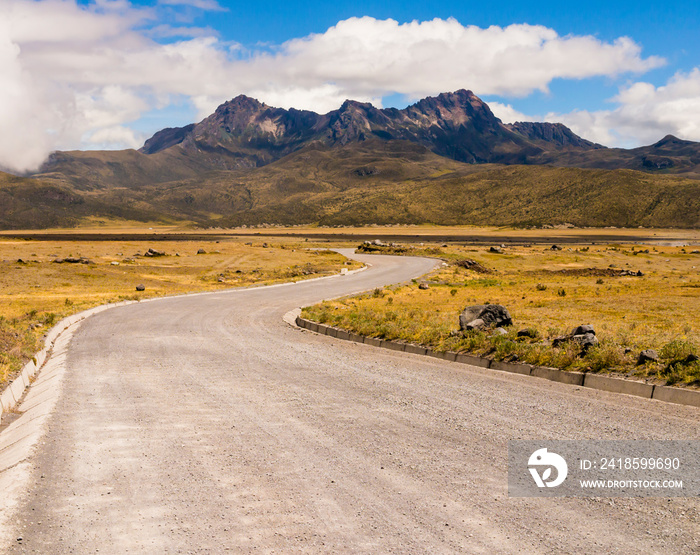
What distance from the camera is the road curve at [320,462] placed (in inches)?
192

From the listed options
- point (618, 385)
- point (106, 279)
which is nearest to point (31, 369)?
point (618, 385)

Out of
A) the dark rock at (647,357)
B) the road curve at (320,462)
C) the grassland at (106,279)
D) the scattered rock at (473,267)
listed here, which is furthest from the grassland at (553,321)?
the scattered rock at (473,267)

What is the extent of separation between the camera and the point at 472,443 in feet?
23.5

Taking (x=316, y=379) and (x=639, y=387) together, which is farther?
(x=316, y=379)

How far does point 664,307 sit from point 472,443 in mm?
18168

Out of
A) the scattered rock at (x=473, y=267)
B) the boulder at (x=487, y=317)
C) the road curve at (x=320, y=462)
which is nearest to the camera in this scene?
the road curve at (x=320, y=462)

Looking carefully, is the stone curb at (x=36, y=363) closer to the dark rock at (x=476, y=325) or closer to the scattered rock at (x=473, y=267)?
the dark rock at (x=476, y=325)

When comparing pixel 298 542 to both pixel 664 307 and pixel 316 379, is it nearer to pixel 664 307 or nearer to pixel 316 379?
pixel 316 379

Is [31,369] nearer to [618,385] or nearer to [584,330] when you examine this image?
[618,385]

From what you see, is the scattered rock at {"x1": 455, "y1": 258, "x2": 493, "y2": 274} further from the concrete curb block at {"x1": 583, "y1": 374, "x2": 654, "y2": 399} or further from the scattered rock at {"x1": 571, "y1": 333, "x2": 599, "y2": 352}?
the concrete curb block at {"x1": 583, "y1": 374, "x2": 654, "y2": 399}

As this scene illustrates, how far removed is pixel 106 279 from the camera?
42875 millimetres

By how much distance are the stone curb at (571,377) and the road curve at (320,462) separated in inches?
14.5

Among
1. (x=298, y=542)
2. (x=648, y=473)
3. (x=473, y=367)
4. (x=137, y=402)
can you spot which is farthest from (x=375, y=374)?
(x=298, y=542)

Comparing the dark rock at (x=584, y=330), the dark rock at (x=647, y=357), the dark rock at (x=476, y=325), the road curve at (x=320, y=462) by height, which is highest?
the dark rock at (x=584, y=330)
